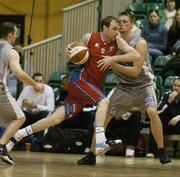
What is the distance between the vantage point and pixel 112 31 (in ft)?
24.6

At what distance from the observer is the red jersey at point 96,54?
7445 millimetres

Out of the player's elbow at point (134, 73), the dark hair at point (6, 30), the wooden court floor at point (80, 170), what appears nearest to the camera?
the wooden court floor at point (80, 170)

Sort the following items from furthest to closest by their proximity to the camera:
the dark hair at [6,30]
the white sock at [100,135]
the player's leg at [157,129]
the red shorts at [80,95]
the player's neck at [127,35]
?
the player's neck at [127,35] < the player's leg at [157,129] < the dark hair at [6,30] < the red shorts at [80,95] < the white sock at [100,135]

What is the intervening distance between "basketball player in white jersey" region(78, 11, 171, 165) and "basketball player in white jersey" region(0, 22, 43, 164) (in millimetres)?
923

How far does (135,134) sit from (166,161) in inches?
98.9

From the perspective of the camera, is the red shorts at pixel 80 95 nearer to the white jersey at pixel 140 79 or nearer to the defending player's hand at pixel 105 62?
the defending player's hand at pixel 105 62

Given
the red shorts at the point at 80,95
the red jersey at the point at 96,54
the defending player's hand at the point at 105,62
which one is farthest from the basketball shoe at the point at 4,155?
the defending player's hand at the point at 105,62

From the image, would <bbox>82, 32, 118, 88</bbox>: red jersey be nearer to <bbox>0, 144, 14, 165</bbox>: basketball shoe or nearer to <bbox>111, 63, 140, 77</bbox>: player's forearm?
<bbox>111, 63, 140, 77</bbox>: player's forearm

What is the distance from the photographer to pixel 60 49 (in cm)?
1288

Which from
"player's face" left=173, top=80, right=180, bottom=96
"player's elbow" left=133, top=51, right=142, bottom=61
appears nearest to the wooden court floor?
"player's elbow" left=133, top=51, right=142, bottom=61

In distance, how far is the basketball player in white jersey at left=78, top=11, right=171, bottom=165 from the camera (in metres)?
7.67

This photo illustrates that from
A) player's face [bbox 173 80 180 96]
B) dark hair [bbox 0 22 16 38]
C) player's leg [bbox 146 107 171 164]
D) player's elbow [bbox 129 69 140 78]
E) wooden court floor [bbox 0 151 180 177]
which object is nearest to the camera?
wooden court floor [bbox 0 151 180 177]

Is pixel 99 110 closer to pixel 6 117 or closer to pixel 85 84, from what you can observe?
pixel 85 84

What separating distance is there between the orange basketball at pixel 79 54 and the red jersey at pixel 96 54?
13cm
